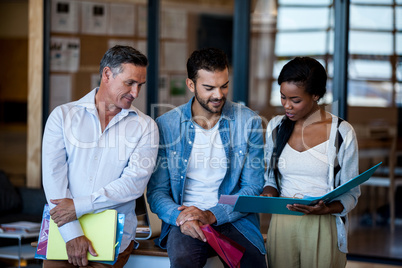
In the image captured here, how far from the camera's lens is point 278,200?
95.7 inches

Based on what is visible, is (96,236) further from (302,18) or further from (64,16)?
(302,18)

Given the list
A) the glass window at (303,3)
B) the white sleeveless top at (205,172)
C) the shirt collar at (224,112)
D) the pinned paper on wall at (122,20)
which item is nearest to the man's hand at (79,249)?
the white sleeveless top at (205,172)

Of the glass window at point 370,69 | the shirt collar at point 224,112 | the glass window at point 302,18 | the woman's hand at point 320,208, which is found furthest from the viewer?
the glass window at point 302,18

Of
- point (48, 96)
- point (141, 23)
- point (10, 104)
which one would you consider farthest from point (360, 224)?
point (10, 104)

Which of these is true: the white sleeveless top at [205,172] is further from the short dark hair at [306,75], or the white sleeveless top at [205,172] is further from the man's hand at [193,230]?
the short dark hair at [306,75]

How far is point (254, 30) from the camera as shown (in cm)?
662

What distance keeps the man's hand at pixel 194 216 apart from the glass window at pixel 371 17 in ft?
11.1

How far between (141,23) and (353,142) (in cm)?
335

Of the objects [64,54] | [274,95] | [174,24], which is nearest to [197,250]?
[64,54]

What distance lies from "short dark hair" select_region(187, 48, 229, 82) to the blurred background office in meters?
2.07

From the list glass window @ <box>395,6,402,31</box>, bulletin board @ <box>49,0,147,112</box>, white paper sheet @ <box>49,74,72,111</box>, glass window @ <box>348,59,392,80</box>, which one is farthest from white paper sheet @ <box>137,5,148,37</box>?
glass window @ <box>395,6,402,31</box>

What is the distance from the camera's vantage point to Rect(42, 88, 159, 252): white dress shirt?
106 inches

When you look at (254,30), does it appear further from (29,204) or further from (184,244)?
(184,244)

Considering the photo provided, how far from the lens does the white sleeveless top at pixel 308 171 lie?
2.69m
